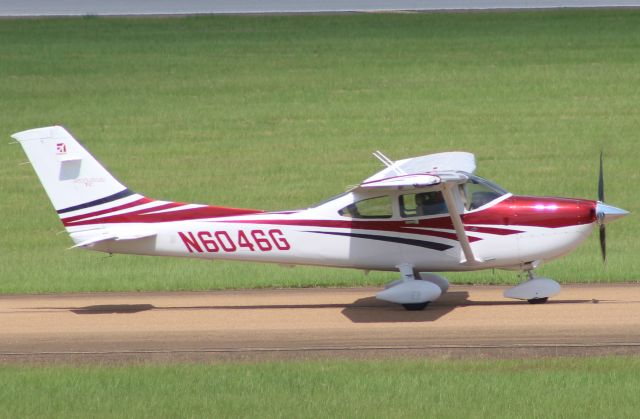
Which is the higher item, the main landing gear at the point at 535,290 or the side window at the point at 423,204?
the side window at the point at 423,204

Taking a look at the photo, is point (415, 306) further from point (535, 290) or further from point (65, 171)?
point (65, 171)

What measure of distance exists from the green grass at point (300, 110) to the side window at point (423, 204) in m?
2.92

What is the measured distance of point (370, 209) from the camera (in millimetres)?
17359

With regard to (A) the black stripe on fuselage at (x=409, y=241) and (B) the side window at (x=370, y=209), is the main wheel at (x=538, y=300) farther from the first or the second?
(B) the side window at (x=370, y=209)

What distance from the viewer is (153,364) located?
48.4 feet

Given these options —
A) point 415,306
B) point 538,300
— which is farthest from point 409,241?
point 538,300

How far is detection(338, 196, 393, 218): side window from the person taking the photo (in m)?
17.3

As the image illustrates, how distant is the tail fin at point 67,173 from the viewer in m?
17.4

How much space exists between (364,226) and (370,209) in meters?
0.26

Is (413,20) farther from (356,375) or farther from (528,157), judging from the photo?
(356,375)

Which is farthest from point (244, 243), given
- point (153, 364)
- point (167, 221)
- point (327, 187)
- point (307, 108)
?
point (307, 108)

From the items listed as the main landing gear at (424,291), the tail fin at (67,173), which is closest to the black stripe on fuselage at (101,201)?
the tail fin at (67,173)

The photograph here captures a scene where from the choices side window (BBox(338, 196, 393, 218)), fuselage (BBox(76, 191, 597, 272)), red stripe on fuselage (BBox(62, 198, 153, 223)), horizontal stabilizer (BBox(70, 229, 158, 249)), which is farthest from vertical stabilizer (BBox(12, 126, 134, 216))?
side window (BBox(338, 196, 393, 218))

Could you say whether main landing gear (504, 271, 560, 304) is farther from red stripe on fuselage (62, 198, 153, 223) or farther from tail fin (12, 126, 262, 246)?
red stripe on fuselage (62, 198, 153, 223)
